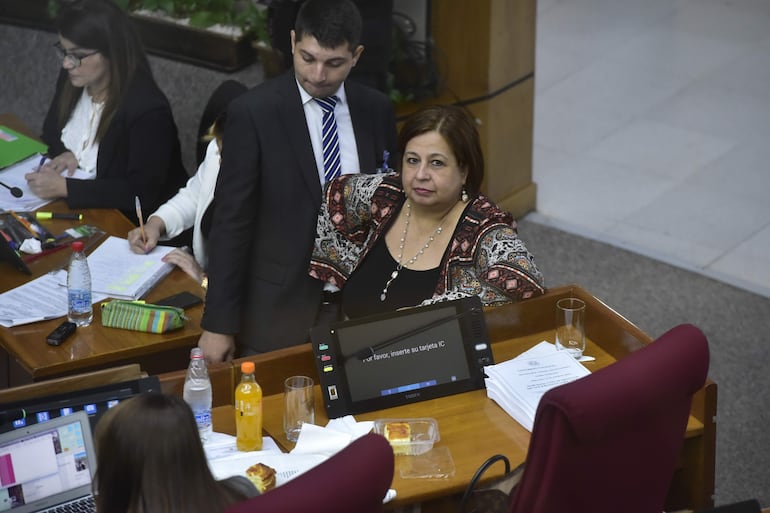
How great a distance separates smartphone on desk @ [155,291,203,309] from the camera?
11.9ft

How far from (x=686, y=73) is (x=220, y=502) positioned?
6.09m

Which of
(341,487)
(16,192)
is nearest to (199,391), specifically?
(341,487)

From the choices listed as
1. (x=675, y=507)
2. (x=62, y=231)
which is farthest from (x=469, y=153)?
(x=62, y=231)

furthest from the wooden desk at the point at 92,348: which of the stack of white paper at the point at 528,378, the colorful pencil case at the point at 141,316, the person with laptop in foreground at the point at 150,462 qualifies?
the person with laptop in foreground at the point at 150,462

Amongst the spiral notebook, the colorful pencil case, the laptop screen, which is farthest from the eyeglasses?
the laptop screen

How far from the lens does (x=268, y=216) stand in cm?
349

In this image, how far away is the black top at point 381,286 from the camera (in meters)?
3.27

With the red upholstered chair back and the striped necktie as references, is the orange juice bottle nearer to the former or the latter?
the red upholstered chair back

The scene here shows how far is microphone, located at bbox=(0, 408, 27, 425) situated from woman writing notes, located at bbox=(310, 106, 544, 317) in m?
1.05

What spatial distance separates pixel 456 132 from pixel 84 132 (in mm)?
1947

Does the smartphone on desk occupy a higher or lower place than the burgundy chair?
lower

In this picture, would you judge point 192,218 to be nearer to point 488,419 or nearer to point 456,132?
point 456,132

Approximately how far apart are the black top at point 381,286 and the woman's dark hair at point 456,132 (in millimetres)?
283

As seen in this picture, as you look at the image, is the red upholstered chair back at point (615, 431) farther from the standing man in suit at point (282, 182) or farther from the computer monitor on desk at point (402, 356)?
the standing man in suit at point (282, 182)
